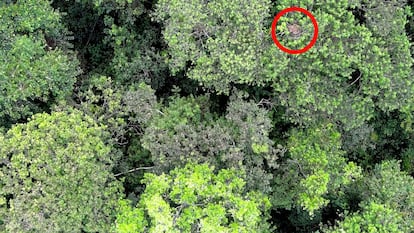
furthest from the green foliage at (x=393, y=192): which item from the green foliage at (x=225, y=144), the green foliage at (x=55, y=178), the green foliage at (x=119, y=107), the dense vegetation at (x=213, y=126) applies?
the green foliage at (x=55, y=178)

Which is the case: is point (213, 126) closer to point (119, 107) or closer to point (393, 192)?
point (119, 107)

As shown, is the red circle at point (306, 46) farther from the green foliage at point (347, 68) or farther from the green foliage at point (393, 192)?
the green foliage at point (393, 192)

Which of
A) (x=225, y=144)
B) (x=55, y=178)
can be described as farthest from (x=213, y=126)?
(x=55, y=178)

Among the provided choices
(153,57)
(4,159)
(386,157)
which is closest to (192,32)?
(153,57)

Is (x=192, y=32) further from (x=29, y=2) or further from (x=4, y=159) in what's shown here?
(x=4, y=159)

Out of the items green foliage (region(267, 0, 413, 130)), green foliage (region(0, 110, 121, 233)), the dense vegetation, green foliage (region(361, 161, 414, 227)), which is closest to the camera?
green foliage (region(0, 110, 121, 233))

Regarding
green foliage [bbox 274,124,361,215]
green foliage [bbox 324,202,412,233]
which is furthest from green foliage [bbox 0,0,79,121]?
green foliage [bbox 324,202,412,233]

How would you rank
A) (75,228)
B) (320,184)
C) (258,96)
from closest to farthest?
(75,228) < (320,184) < (258,96)

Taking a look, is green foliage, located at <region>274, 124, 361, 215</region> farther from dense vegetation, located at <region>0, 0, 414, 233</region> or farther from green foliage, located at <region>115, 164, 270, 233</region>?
green foliage, located at <region>115, 164, 270, 233</region>
